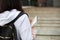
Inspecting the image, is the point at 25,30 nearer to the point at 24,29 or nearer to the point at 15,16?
the point at 24,29

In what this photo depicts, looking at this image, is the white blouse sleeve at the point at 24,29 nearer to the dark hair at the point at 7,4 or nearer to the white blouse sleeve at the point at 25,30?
the white blouse sleeve at the point at 25,30

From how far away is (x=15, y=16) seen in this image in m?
1.37

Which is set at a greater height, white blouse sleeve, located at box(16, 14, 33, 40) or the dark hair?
the dark hair

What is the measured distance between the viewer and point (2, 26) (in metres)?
1.36

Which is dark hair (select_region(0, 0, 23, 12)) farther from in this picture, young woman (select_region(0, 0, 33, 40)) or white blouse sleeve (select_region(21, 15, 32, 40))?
white blouse sleeve (select_region(21, 15, 32, 40))

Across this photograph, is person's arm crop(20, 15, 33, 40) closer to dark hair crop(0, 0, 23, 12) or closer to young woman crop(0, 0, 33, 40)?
young woman crop(0, 0, 33, 40)

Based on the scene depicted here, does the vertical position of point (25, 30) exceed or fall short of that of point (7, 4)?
it falls short

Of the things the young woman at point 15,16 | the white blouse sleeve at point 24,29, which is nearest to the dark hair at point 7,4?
the young woman at point 15,16

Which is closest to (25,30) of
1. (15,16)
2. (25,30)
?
(25,30)

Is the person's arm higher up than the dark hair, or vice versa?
the dark hair

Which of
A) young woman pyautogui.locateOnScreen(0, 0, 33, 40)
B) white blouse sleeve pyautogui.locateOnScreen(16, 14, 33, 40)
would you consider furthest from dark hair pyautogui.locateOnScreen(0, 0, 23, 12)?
white blouse sleeve pyautogui.locateOnScreen(16, 14, 33, 40)

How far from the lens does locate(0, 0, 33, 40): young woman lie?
1.37 metres

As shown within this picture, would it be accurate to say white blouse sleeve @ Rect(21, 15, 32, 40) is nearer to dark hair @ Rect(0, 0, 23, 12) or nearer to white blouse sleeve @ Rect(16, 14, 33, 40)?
white blouse sleeve @ Rect(16, 14, 33, 40)

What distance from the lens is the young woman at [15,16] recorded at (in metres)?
1.37
